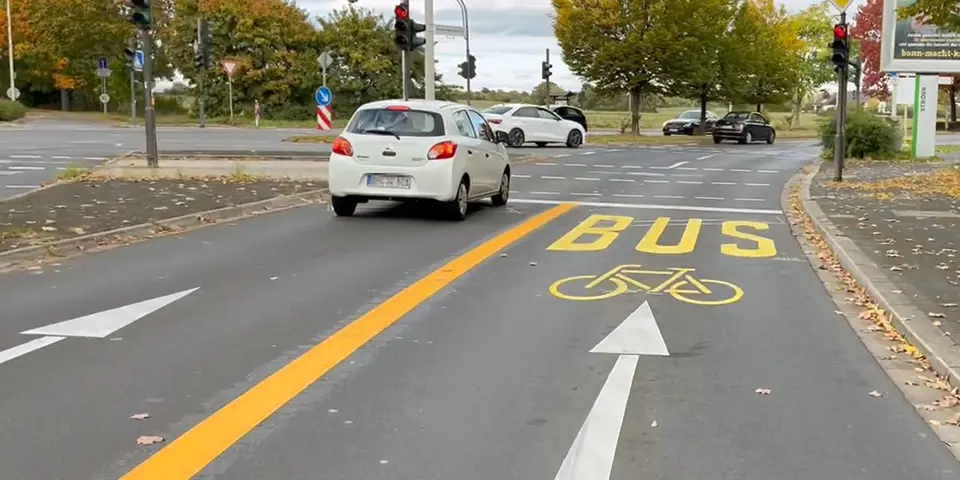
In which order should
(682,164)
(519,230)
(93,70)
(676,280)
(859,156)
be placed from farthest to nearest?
(93,70) → (859,156) → (682,164) → (519,230) → (676,280)

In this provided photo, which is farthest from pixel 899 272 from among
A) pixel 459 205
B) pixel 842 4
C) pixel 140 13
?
pixel 140 13

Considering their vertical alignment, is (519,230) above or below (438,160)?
below

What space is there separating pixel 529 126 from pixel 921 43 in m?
12.3

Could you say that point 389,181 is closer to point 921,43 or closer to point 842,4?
point 842,4

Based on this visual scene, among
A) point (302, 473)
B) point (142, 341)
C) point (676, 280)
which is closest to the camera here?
point (302, 473)

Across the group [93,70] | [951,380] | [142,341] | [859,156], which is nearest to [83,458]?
[142,341]

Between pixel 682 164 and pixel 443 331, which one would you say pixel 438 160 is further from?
pixel 682 164

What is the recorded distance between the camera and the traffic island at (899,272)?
5883mm

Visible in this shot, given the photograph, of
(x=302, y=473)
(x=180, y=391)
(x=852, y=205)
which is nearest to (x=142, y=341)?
(x=180, y=391)

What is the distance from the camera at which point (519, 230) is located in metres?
12.6

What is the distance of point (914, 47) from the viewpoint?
29.1 meters

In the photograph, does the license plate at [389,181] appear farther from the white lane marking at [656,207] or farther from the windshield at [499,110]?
the windshield at [499,110]

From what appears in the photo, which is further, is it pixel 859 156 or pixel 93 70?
pixel 93 70

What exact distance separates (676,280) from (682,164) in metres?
19.0
